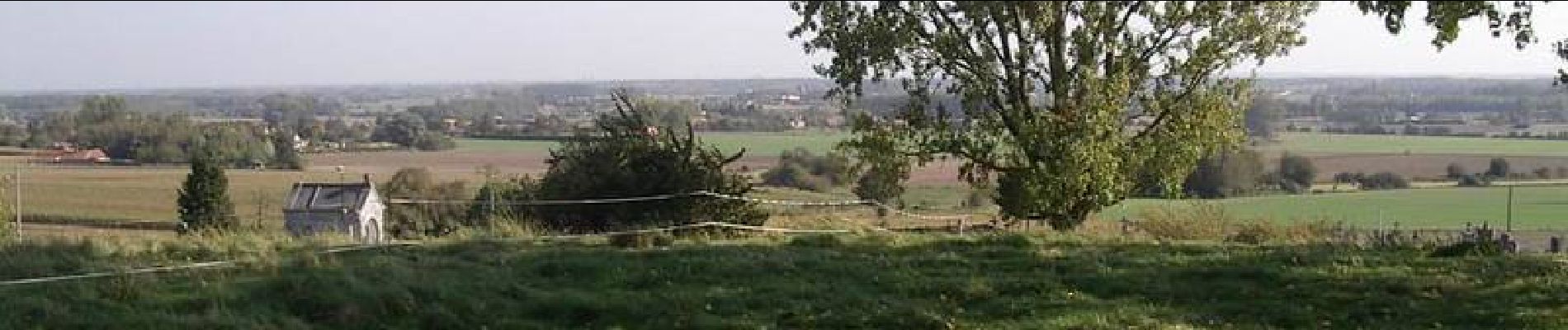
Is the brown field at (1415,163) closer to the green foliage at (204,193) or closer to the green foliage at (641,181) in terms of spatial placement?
the green foliage at (641,181)

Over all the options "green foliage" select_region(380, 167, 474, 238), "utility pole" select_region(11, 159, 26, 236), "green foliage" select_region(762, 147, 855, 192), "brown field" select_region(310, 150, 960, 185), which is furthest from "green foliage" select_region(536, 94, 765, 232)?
"green foliage" select_region(762, 147, 855, 192)

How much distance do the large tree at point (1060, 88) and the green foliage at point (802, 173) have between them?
2274 cm

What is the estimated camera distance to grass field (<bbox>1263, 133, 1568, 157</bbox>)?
168ft

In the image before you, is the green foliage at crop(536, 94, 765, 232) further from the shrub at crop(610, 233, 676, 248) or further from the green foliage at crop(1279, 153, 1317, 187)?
the green foliage at crop(1279, 153, 1317, 187)

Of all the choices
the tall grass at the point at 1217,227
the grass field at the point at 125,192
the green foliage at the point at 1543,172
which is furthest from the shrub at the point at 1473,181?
the grass field at the point at 125,192

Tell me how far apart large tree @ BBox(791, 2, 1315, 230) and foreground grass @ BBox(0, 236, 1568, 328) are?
4.54 m

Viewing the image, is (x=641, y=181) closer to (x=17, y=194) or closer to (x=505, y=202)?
(x=505, y=202)

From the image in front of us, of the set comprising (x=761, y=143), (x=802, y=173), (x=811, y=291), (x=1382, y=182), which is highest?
(x=761, y=143)

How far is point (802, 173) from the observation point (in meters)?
48.7

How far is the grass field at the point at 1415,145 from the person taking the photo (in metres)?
51.3

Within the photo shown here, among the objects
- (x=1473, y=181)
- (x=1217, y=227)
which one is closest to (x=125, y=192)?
(x=1217, y=227)

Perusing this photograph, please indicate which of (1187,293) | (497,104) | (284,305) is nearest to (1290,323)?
(1187,293)

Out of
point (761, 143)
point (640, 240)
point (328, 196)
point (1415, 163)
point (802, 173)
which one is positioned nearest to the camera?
point (640, 240)

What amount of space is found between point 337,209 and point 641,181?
22.9 feet
